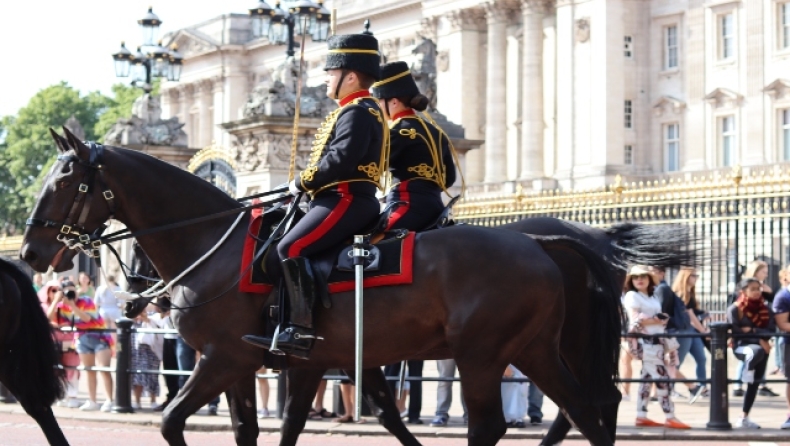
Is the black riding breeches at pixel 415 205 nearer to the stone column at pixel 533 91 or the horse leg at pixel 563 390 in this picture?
the horse leg at pixel 563 390

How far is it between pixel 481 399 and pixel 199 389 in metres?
1.61

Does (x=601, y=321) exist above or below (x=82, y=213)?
below

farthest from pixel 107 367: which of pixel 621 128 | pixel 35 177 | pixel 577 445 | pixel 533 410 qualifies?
pixel 35 177

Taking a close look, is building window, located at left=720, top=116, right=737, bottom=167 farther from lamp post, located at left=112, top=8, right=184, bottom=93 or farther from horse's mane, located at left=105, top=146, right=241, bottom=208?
horse's mane, located at left=105, top=146, right=241, bottom=208

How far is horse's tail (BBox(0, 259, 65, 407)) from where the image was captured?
10852mm

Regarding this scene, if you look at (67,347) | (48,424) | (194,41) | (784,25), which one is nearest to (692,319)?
(67,347)

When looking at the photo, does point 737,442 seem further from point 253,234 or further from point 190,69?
point 190,69

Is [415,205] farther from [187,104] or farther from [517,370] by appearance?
[187,104]

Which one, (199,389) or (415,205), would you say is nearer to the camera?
(199,389)

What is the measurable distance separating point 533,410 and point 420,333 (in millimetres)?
6600

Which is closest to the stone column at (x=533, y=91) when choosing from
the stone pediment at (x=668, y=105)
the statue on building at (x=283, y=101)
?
the stone pediment at (x=668, y=105)

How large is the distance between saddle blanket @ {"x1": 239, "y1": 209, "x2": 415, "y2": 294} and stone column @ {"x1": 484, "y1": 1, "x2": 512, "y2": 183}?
53.7 metres

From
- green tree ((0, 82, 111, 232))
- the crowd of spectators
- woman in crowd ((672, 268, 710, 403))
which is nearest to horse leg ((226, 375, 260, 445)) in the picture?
the crowd of spectators

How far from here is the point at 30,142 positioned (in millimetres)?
84375
